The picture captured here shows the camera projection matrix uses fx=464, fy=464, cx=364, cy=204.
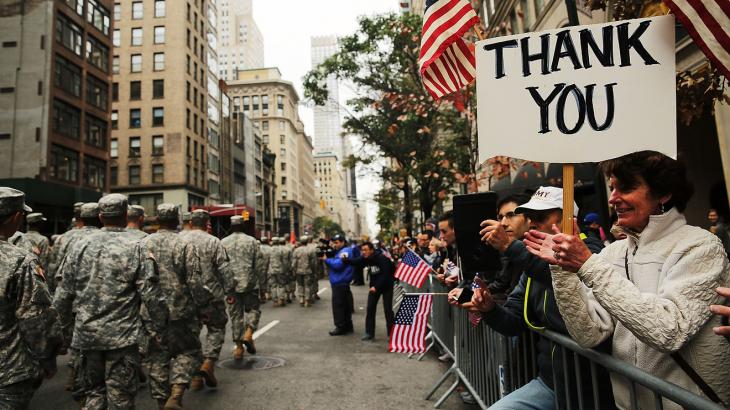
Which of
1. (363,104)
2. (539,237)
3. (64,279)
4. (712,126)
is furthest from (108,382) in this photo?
(363,104)

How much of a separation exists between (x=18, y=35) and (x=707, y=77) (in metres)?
39.5

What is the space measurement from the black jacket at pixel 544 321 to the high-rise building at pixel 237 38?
535 feet

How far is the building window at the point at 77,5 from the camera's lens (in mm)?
32925

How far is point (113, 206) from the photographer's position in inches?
177

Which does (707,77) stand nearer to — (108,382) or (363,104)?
(108,382)

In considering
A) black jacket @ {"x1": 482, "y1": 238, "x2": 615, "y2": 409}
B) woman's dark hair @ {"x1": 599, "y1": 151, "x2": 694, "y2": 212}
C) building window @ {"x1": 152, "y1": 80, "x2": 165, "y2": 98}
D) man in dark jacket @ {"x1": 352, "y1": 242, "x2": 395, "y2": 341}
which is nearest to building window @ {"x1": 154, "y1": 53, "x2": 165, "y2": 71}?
building window @ {"x1": 152, "y1": 80, "x2": 165, "y2": 98}

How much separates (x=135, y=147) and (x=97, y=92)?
526 inches

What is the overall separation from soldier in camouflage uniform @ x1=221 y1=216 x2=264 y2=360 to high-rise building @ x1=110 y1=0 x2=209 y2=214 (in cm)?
4103

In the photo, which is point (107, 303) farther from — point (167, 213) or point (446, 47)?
point (446, 47)

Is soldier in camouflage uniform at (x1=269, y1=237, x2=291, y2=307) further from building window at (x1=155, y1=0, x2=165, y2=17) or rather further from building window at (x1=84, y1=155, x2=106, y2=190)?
building window at (x1=155, y1=0, x2=165, y2=17)

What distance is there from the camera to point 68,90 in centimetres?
3259

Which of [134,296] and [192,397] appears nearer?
[134,296]

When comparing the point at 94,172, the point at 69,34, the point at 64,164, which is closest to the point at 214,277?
the point at 64,164

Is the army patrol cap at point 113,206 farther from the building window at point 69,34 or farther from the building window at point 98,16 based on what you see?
the building window at point 98,16
